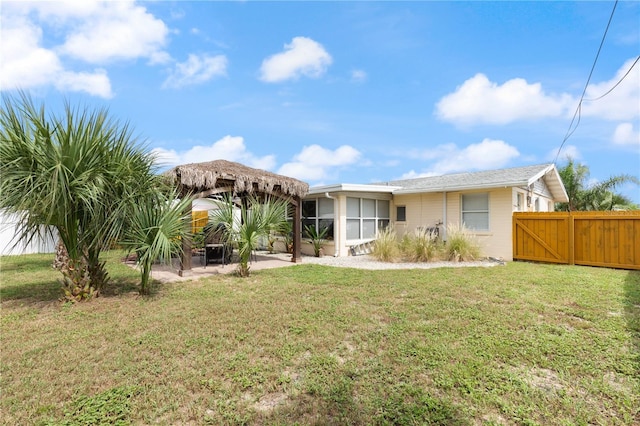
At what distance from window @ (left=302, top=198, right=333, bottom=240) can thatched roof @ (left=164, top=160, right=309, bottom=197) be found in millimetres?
2111

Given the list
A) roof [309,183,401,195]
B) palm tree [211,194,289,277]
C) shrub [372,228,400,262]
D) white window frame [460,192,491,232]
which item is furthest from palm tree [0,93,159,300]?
white window frame [460,192,491,232]

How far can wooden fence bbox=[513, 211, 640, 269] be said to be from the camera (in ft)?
29.7

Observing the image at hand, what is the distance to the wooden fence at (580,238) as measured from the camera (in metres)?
9.05

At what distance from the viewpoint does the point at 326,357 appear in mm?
3340

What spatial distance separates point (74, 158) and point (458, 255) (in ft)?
33.1

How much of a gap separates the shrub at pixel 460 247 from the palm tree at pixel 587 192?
12.1 m

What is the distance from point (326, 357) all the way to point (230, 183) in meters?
6.71

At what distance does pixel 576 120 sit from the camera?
9.59m

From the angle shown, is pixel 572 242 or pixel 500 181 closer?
pixel 572 242

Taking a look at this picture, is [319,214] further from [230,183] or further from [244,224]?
[244,224]

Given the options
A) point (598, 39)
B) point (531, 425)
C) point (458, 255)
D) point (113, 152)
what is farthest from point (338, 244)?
point (531, 425)

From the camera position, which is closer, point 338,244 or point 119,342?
point 119,342

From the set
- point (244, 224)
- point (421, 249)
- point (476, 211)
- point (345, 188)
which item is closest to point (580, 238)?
point (476, 211)

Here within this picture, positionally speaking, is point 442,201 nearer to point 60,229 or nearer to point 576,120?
point 576,120
